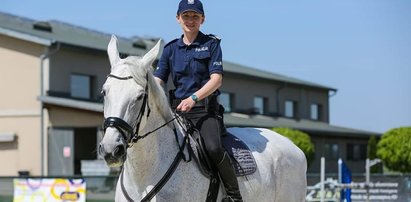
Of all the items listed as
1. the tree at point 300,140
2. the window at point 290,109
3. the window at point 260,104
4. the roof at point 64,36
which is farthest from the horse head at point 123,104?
the window at point 290,109

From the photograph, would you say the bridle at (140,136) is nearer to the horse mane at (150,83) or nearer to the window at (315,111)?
the horse mane at (150,83)

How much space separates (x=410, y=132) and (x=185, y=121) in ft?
77.0

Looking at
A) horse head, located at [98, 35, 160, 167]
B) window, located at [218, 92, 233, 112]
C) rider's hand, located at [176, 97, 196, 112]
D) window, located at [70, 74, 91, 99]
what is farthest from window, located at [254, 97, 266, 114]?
horse head, located at [98, 35, 160, 167]

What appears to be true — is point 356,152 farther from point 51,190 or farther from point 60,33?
point 51,190

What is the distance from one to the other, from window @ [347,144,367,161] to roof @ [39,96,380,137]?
3.55ft

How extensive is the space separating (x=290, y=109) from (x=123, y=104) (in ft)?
141

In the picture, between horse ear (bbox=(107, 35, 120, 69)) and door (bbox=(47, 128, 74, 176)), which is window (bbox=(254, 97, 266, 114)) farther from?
horse ear (bbox=(107, 35, 120, 69))

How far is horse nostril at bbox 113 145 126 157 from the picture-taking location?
221 inches

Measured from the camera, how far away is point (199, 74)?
7.00 meters

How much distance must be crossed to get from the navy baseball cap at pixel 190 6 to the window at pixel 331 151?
128 feet

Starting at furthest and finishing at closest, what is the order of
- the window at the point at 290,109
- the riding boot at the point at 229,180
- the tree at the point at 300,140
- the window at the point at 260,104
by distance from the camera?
the window at the point at 290,109 → the window at the point at 260,104 → the tree at the point at 300,140 → the riding boot at the point at 229,180

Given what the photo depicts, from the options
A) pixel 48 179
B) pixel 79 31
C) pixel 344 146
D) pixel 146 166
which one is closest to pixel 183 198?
pixel 146 166

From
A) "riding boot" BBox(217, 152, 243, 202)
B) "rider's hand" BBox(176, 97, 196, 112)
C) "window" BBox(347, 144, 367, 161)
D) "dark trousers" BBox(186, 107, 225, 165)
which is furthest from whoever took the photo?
"window" BBox(347, 144, 367, 161)

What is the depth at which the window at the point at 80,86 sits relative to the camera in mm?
32875
